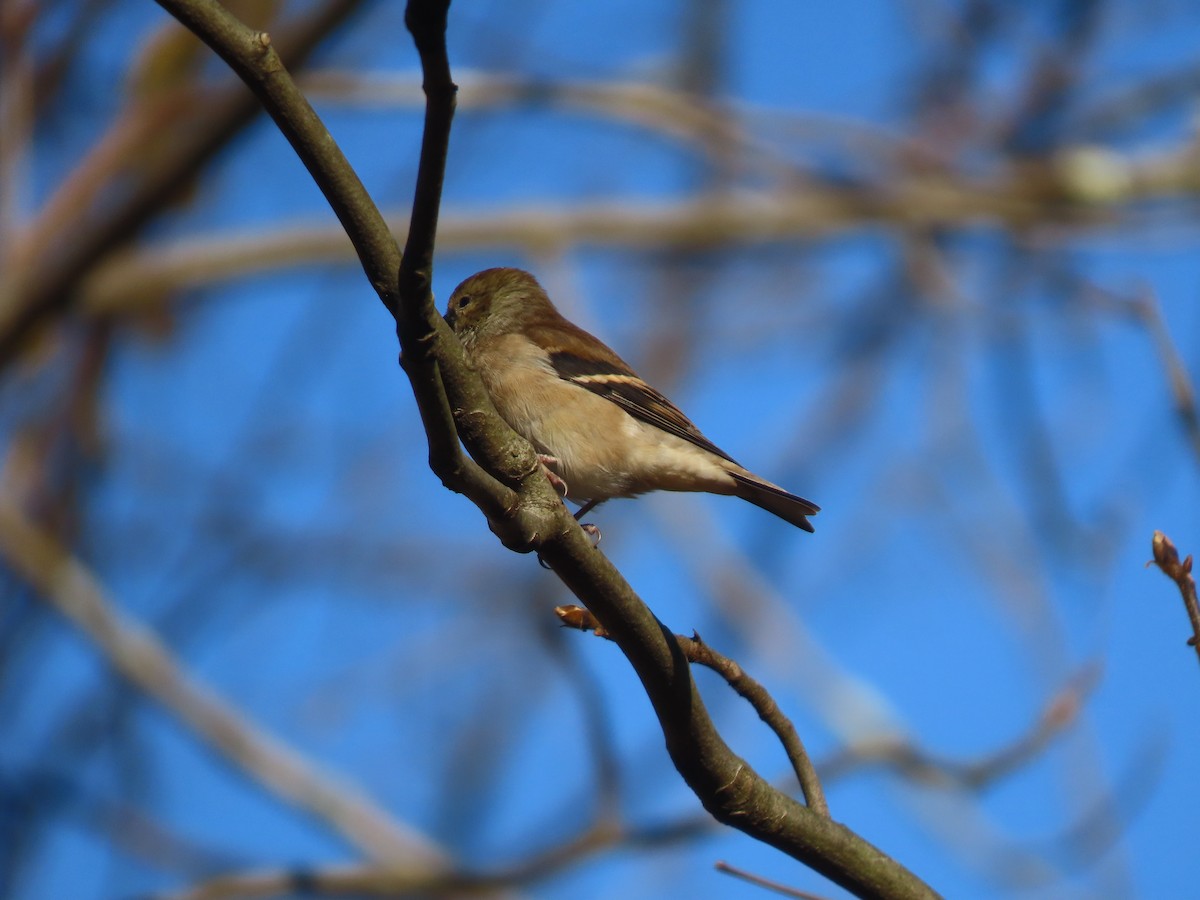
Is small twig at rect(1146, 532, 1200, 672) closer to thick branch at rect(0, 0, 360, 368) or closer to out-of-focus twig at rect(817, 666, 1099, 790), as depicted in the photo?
out-of-focus twig at rect(817, 666, 1099, 790)

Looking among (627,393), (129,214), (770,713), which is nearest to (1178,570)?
(770,713)

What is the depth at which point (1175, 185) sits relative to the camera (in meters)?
8.37

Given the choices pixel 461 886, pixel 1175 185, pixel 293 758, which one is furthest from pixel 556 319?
pixel 1175 185

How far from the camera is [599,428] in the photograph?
181 inches

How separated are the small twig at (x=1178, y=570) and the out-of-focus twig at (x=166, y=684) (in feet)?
18.7

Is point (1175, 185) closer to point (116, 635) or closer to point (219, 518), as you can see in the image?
point (219, 518)

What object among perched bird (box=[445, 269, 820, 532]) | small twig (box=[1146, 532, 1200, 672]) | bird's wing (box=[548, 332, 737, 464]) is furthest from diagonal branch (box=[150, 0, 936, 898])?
bird's wing (box=[548, 332, 737, 464])

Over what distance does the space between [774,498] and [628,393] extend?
0.76m

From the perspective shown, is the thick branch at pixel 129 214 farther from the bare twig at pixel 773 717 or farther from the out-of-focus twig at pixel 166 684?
the bare twig at pixel 773 717

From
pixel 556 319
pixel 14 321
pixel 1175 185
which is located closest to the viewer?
pixel 556 319

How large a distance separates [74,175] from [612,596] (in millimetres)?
5814

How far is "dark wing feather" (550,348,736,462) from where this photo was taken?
15.8ft

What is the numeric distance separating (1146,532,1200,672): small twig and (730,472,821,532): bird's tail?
2148mm

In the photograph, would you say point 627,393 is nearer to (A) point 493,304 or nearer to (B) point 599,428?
(B) point 599,428
